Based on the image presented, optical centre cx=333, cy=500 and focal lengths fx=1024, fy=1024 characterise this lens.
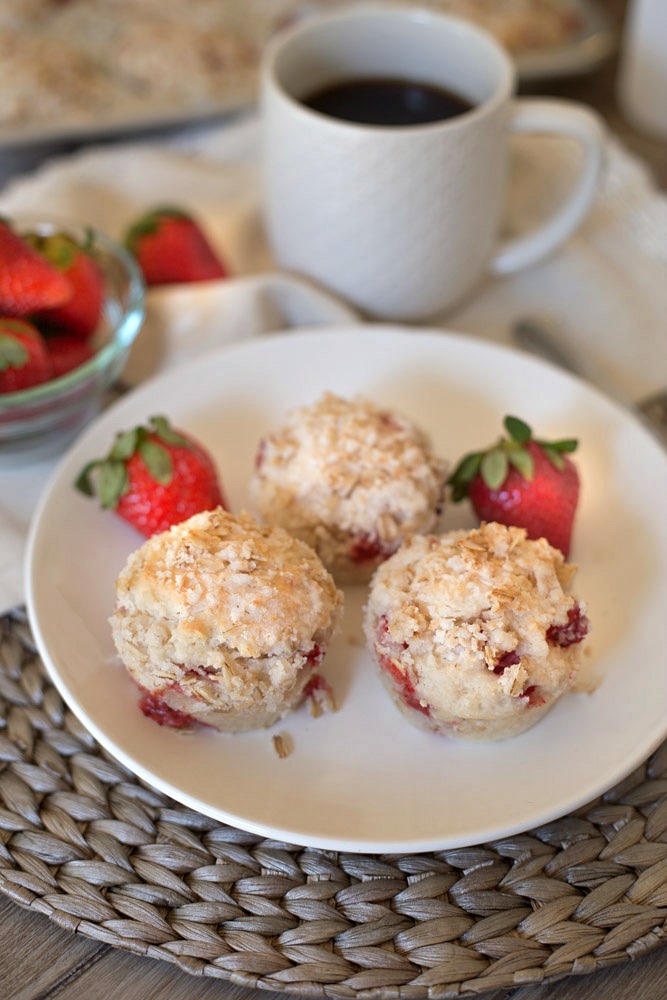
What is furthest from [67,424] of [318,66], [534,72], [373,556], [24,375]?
[534,72]

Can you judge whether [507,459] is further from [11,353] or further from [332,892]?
[11,353]

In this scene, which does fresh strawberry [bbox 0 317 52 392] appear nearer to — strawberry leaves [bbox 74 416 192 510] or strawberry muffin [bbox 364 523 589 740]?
strawberry leaves [bbox 74 416 192 510]

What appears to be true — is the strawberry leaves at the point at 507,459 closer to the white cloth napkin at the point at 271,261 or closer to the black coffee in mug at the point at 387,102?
the white cloth napkin at the point at 271,261

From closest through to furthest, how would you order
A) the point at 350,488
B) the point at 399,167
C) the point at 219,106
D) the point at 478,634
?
the point at 478,634
the point at 350,488
the point at 399,167
the point at 219,106

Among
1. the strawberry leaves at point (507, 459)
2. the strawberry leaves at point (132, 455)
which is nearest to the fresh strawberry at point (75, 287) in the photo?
the strawberry leaves at point (132, 455)

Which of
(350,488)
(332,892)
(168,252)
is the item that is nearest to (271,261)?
(168,252)

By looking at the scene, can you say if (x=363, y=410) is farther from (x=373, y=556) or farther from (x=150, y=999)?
(x=150, y=999)
